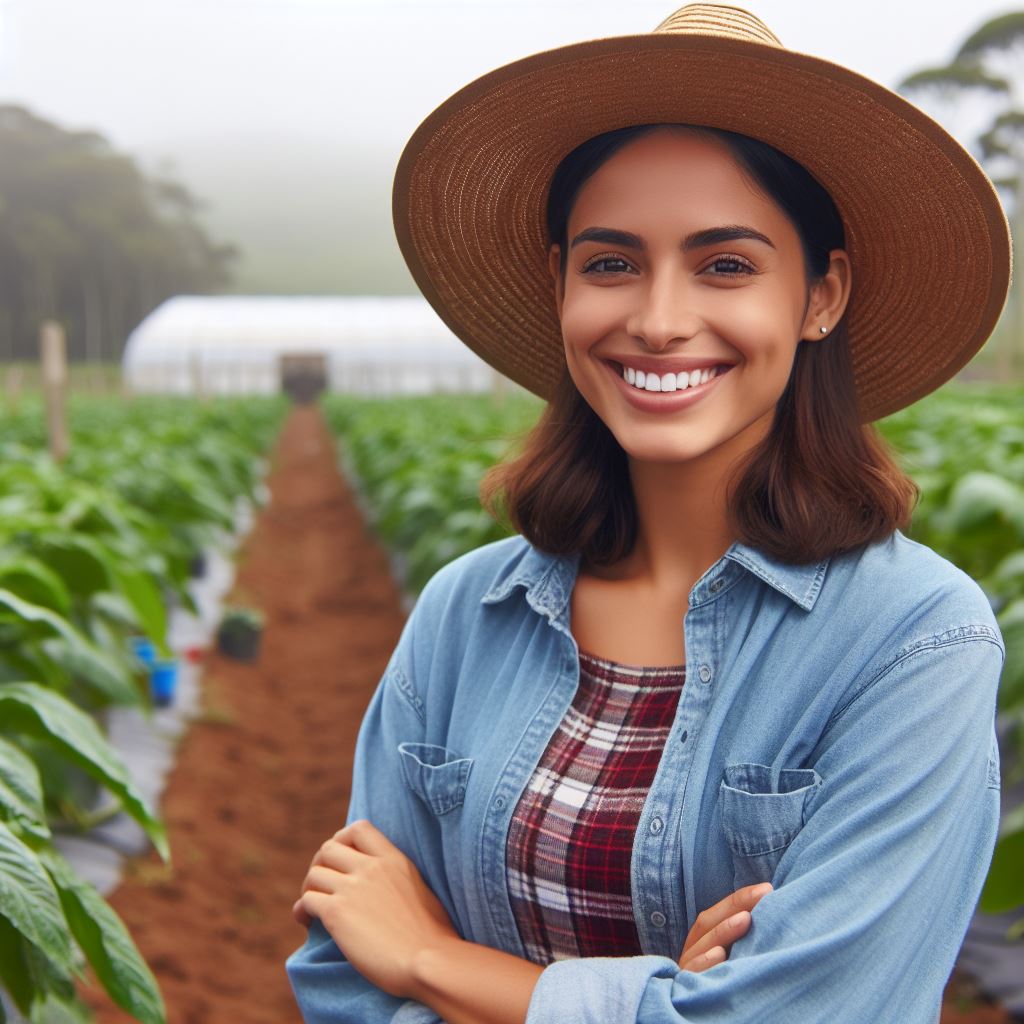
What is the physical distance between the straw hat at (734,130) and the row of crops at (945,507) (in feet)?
0.57

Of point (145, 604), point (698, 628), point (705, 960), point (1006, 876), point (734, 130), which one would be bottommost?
point (1006, 876)

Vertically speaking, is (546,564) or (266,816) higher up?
(546,564)

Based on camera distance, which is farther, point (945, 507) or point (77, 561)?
point (945, 507)

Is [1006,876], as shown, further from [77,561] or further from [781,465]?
[77,561]

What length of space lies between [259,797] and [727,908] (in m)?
3.61

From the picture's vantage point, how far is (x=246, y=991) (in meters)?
3.31

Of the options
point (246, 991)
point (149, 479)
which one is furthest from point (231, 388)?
point (246, 991)

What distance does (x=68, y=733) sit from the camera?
194 cm

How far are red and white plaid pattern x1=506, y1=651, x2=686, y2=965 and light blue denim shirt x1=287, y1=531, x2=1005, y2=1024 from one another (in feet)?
0.08

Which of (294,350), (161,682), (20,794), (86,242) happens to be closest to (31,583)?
(20,794)

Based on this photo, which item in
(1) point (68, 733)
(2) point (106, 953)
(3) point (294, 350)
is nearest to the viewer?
(2) point (106, 953)

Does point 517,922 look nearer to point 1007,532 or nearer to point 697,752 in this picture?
point 697,752

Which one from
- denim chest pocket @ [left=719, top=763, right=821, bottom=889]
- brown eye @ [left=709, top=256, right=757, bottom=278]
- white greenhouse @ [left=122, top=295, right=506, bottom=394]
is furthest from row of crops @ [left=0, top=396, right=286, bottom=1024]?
white greenhouse @ [left=122, top=295, right=506, bottom=394]

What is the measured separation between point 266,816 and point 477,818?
10.5 feet
